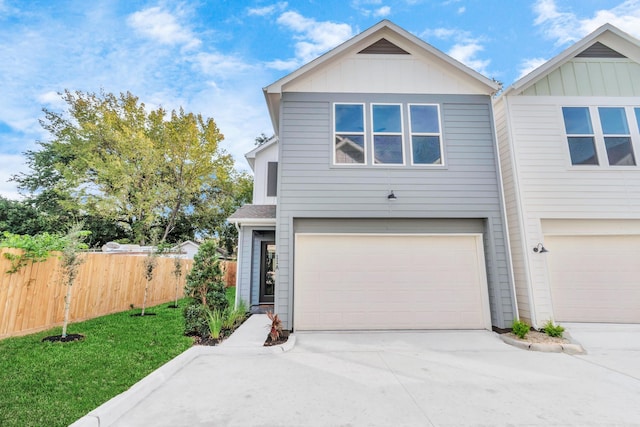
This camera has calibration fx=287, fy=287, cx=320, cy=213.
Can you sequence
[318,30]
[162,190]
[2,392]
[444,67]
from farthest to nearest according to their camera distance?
[162,190] < [318,30] < [444,67] < [2,392]

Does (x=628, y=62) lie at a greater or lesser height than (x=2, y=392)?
→ greater

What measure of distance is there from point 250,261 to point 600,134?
996cm

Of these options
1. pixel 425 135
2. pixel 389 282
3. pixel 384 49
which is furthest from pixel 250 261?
pixel 384 49

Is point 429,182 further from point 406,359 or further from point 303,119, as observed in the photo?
point 406,359

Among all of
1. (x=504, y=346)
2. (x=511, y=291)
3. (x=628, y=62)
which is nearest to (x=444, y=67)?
(x=628, y=62)

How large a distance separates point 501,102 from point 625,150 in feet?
10.1

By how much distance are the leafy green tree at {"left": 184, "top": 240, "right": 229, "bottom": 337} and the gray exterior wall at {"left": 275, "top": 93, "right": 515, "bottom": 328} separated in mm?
1617

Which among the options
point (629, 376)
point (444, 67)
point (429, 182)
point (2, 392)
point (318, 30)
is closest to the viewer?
point (2, 392)

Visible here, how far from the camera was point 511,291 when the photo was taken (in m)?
6.27

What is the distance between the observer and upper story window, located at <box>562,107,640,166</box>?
271 inches

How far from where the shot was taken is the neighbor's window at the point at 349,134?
676cm

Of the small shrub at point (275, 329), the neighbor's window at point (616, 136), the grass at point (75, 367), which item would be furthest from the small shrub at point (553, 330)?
the grass at point (75, 367)

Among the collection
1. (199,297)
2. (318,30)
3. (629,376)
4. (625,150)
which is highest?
(318,30)

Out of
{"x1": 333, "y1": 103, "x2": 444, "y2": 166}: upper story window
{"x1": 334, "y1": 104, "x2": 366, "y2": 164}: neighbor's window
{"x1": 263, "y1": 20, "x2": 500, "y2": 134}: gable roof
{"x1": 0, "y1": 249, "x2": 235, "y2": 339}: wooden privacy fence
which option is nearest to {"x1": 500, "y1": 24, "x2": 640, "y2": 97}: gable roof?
{"x1": 263, "y1": 20, "x2": 500, "y2": 134}: gable roof
